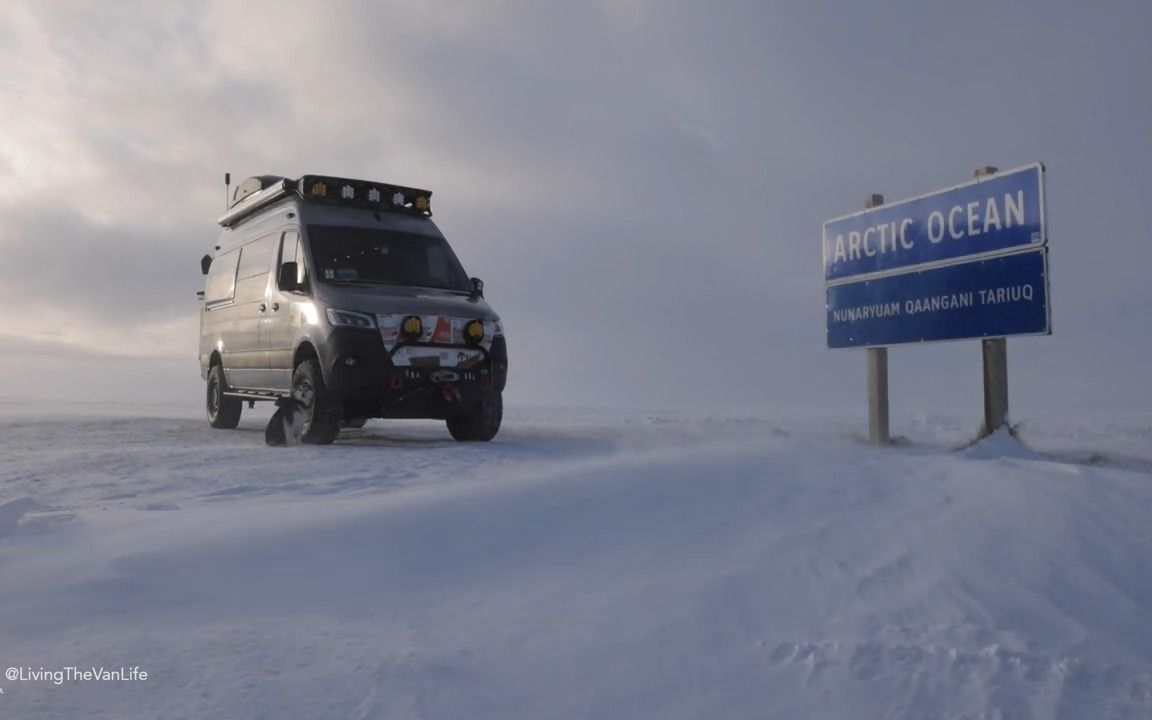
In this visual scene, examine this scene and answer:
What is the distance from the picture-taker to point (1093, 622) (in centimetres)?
300

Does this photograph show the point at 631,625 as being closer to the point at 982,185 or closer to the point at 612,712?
the point at 612,712

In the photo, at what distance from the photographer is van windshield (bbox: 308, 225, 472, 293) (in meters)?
8.62

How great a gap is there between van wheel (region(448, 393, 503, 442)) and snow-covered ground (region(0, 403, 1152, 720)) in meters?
3.55

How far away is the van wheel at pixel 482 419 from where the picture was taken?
28.4ft

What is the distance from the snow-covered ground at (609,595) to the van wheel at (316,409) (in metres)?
2.93

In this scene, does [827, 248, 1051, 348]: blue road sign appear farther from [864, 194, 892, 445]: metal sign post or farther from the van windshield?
the van windshield

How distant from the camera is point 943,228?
7.51m

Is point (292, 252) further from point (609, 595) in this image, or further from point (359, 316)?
point (609, 595)

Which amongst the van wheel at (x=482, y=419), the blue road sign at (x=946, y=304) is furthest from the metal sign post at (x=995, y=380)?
the van wheel at (x=482, y=419)

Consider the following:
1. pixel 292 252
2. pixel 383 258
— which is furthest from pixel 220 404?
pixel 383 258

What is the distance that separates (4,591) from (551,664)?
6.79ft

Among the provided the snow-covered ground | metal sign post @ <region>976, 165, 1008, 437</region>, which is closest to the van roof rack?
the snow-covered ground

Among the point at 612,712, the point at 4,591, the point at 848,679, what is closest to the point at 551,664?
the point at 612,712

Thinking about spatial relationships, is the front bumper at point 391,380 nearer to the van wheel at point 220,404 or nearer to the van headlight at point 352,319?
the van headlight at point 352,319
